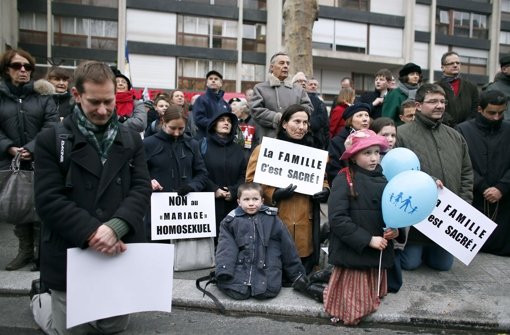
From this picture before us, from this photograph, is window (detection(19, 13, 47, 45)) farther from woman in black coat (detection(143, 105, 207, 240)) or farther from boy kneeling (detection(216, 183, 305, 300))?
boy kneeling (detection(216, 183, 305, 300))

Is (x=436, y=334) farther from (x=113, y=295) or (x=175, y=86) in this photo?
(x=175, y=86)

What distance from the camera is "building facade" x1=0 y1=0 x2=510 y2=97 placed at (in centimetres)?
3156

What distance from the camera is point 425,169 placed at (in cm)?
532

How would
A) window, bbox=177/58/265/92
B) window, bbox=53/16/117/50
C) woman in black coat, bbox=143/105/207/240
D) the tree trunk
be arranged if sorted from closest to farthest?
woman in black coat, bbox=143/105/207/240 → the tree trunk → window, bbox=53/16/117/50 → window, bbox=177/58/265/92

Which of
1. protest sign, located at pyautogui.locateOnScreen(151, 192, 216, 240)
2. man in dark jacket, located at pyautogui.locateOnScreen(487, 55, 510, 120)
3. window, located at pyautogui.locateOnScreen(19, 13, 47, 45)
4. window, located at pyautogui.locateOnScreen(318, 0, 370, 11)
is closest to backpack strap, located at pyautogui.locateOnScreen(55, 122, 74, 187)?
protest sign, located at pyautogui.locateOnScreen(151, 192, 216, 240)

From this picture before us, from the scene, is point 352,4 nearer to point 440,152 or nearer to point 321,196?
point 440,152

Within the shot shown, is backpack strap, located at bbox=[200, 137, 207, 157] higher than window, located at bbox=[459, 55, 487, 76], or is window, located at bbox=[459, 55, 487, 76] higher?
window, located at bbox=[459, 55, 487, 76]

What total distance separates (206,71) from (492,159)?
2856 cm

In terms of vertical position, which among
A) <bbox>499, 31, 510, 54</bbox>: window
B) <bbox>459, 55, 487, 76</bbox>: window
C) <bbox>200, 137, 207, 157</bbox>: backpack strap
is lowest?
<bbox>200, 137, 207, 157</bbox>: backpack strap

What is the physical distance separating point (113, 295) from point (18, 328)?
3.81ft

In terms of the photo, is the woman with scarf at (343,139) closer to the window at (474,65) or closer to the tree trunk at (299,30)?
the tree trunk at (299,30)

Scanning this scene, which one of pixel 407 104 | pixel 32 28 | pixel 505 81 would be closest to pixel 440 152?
pixel 407 104

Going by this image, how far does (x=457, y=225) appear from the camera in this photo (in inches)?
199

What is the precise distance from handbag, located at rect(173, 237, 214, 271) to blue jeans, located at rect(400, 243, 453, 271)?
7.41 ft
